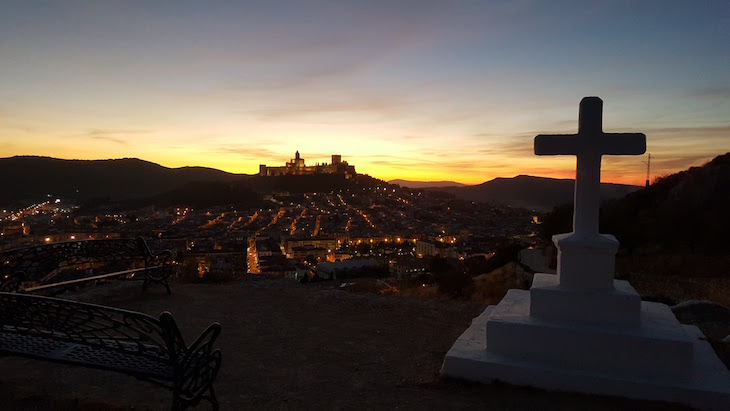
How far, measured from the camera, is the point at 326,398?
2.99 meters

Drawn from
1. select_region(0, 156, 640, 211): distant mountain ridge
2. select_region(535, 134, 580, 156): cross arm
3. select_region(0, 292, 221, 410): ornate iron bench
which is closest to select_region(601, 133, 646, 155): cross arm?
select_region(535, 134, 580, 156): cross arm

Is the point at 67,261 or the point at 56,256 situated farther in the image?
the point at 67,261

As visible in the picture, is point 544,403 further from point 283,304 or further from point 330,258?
point 330,258

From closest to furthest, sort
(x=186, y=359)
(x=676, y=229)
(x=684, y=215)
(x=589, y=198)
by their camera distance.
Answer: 1. (x=186, y=359)
2. (x=589, y=198)
3. (x=676, y=229)
4. (x=684, y=215)

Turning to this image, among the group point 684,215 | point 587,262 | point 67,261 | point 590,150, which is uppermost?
point 590,150

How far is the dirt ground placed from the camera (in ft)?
9.49

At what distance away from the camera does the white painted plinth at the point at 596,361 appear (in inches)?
120

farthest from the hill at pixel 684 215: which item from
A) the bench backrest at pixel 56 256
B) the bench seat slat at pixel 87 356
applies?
the bench seat slat at pixel 87 356

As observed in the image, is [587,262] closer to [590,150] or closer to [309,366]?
[590,150]

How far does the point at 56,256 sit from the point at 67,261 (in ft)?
0.70

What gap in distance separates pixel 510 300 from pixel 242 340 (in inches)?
105

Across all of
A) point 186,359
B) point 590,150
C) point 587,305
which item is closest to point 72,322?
point 186,359

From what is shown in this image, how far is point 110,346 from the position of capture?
2447 millimetres

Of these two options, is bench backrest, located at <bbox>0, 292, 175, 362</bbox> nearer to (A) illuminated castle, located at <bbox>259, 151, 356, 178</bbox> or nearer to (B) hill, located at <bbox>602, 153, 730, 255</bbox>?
(B) hill, located at <bbox>602, 153, 730, 255</bbox>
